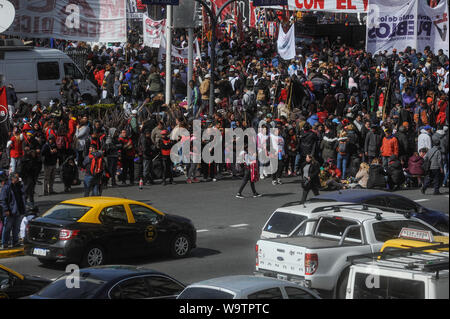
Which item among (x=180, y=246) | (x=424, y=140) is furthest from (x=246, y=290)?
(x=424, y=140)

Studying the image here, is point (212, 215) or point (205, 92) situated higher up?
point (205, 92)

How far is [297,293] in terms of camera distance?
35.2 ft

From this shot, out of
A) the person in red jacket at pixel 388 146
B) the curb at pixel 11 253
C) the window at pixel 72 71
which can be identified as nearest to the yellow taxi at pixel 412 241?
the curb at pixel 11 253

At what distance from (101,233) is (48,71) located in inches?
639

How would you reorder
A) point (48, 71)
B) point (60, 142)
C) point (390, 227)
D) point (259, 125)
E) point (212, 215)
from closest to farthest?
point (390, 227) → point (212, 215) → point (60, 142) → point (259, 125) → point (48, 71)

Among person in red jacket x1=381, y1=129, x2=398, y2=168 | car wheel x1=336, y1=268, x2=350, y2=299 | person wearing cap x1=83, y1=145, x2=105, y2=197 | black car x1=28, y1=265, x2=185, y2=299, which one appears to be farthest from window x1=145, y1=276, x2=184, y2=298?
person in red jacket x1=381, y1=129, x2=398, y2=168

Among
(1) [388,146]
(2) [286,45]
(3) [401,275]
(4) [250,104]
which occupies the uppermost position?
(2) [286,45]

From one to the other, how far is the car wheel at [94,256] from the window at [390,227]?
227 inches

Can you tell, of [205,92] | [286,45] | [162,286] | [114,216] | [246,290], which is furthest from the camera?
[286,45]

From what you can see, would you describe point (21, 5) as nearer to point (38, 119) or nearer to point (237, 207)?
point (38, 119)

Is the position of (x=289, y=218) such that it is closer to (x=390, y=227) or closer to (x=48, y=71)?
(x=390, y=227)

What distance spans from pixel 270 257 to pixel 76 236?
15.2 feet

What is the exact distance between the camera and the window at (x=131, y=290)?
11.3 metres

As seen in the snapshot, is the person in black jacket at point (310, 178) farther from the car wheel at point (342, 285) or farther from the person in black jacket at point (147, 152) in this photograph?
the car wheel at point (342, 285)
